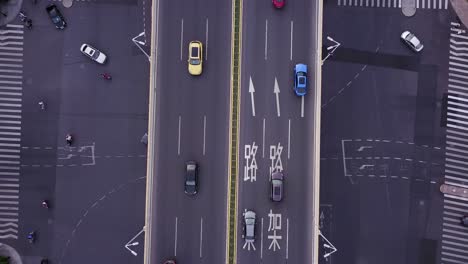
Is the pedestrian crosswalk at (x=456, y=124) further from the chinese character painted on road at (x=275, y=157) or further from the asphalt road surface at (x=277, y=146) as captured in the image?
the chinese character painted on road at (x=275, y=157)

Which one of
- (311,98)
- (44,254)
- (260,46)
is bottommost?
(44,254)

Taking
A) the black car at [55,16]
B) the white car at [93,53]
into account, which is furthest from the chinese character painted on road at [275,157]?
the black car at [55,16]

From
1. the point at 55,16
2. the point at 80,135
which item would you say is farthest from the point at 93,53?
the point at 80,135

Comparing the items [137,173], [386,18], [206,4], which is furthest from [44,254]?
[386,18]

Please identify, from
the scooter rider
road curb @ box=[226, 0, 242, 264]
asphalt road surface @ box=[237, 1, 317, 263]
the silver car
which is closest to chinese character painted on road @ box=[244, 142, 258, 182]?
asphalt road surface @ box=[237, 1, 317, 263]

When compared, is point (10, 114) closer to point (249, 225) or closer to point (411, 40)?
point (249, 225)

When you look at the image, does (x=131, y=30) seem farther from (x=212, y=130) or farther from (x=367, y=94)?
(x=367, y=94)

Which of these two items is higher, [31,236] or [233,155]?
[233,155]
